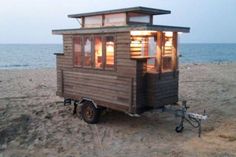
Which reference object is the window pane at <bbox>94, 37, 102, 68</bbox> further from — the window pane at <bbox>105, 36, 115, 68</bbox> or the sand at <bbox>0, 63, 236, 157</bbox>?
the sand at <bbox>0, 63, 236, 157</bbox>

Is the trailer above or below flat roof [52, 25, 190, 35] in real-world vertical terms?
→ below

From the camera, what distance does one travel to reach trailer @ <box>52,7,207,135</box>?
10.2 meters

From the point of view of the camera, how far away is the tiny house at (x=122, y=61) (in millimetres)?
10250

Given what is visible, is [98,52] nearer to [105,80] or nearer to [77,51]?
[105,80]

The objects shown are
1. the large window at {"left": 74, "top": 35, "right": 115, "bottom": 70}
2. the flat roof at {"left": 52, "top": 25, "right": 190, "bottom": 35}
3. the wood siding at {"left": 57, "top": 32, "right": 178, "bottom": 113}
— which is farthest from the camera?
the large window at {"left": 74, "top": 35, "right": 115, "bottom": 70}

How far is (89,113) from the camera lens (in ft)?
38.9

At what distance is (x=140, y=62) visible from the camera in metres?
10.1

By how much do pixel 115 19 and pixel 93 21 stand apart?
1.26 meters

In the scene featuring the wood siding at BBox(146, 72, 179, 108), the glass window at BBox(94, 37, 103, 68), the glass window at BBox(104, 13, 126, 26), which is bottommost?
the wood siding at BBox(146, 72, 179, 108)

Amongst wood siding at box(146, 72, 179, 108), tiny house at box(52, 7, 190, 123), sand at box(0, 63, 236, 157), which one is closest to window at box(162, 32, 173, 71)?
tiny house at box(52, 7, 190, 123)

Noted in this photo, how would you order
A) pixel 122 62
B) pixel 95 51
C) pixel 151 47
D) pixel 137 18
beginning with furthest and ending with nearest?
pixel 95 51 < pixel 137 18 < pixel 151 47 < pixel 122 62

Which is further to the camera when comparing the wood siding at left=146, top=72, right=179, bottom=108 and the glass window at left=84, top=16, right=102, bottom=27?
the glass window at left=84, top=16, right=102, bottom=27

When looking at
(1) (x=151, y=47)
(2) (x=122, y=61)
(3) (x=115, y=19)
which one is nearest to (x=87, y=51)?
(3) (x=115, y=19)

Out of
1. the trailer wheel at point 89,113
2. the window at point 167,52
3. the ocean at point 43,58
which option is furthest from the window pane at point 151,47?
the ocean at point 43,58
